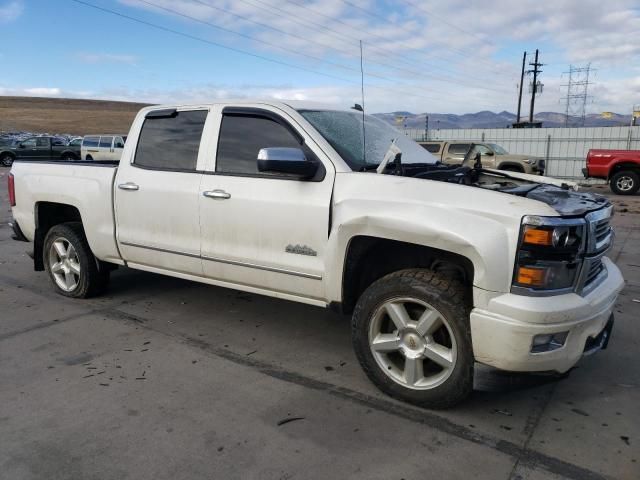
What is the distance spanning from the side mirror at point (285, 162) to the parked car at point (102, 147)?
2323 centimetres

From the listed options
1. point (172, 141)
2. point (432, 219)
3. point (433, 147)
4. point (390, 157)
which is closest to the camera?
point (432, 219)

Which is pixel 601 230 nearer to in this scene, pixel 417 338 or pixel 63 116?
pixel 417 338

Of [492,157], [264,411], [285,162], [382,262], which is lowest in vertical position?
[264,411]

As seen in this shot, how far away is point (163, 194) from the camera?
4355 mm

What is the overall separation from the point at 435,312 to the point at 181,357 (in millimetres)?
1946

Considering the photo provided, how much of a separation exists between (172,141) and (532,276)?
3.02 meters

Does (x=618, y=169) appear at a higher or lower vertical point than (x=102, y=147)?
lower

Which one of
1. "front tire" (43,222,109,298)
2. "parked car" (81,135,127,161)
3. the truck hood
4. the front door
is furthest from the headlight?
"parked car" (81,135,127,161)

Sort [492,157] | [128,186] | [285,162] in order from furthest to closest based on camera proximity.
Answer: [492,157] < [128,186] < [285,162]

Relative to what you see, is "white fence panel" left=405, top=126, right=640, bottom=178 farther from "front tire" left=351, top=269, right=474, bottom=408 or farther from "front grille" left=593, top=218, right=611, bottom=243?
"front tire" left=351, top=269, right=474, bottom=408

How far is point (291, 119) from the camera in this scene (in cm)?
381

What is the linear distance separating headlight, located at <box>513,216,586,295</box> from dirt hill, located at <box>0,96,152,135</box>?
2886 inches

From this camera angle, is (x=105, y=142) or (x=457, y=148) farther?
(x=105, y=142)

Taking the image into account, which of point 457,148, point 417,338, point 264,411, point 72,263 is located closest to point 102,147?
point 457,148
